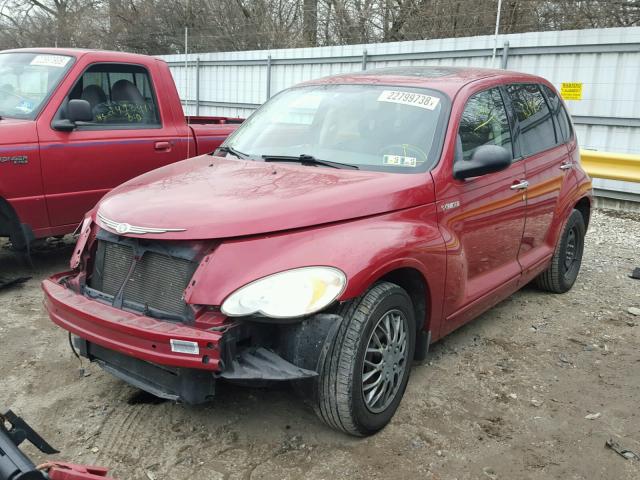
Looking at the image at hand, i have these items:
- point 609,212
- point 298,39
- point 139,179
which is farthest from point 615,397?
point 298,39

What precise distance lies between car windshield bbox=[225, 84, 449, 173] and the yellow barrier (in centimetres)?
519

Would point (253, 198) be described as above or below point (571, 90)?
below

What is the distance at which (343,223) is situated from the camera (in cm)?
297

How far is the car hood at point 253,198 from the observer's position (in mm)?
2760

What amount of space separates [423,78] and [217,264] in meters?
2.14

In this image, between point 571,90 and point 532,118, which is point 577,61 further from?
point 532,118

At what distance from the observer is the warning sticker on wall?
8.99 m

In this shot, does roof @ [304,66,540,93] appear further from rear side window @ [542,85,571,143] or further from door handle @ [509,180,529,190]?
door handle @ [509,180,529,190]

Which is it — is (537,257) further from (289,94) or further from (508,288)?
(289,94)

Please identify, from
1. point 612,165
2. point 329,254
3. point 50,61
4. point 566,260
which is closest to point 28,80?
point 50,61

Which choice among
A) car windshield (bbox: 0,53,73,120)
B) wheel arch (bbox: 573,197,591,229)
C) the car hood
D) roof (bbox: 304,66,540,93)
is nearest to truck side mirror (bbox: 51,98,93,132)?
car windshield (bbox: 0,53,73,120)

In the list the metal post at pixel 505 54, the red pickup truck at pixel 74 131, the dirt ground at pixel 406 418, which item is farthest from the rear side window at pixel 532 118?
the metal post at pixel 505 54

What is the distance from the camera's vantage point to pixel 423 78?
4.00 metres

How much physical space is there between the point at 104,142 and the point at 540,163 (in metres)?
3.70
